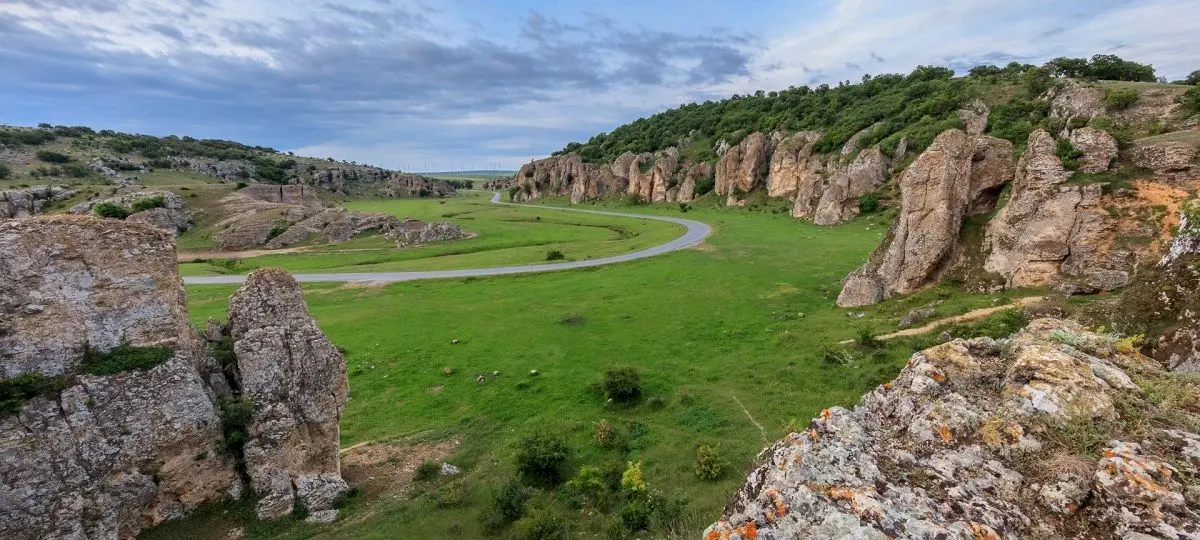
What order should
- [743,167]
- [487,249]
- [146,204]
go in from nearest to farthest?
[487,249], [146,204], [743,167]

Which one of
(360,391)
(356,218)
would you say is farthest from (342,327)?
(356,218)

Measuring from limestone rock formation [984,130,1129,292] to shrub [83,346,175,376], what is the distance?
38.5 m

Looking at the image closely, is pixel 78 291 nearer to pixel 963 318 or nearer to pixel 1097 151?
pixel 963 318

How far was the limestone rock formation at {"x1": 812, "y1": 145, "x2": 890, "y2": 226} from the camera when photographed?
A: 251ft

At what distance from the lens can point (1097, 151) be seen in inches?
1112

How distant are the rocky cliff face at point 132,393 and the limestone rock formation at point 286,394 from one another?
38mm

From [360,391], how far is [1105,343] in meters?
30.2

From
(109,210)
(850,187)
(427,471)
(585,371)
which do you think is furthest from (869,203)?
(109,210)

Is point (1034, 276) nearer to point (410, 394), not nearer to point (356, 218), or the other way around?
point (410, 394)

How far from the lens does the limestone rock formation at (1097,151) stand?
92.0 feet

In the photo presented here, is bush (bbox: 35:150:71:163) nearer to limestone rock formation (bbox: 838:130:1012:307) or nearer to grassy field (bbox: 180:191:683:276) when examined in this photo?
grassy field (bbox: 180:191:683:276)

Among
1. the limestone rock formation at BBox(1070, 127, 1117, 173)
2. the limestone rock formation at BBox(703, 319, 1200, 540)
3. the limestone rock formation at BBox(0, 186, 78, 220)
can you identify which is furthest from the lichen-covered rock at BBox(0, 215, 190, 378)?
the limestone rock formation at BBox(0, 186, 78, 220)

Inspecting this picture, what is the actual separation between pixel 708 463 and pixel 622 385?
748 centimetres

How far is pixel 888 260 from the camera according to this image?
3600 centimetres
